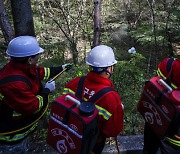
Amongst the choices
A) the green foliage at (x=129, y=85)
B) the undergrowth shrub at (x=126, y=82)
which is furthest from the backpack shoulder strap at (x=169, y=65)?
the undergrowth shrub at (x=126, y=82)

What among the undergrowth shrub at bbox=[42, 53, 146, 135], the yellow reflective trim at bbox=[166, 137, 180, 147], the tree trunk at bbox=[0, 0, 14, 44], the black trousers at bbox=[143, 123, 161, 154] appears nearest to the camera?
the yellow reflective trim at bbox=[166, 137, 180, 147]

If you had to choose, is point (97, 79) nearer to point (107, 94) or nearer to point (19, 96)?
point (107, 94)

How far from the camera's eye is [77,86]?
2.70m

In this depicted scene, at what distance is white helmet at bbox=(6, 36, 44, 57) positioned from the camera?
2604 millimetres

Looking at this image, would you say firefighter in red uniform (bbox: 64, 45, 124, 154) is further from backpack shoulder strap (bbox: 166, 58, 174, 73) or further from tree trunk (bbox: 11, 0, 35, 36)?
tree trunk (bbox: 11, 0, 35, 36)

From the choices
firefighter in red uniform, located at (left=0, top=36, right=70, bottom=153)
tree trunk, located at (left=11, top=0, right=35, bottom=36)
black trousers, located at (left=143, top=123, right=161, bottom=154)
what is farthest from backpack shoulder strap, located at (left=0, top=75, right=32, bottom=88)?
black trousers, located at (left=143, top=123, right=161, bottom=154)

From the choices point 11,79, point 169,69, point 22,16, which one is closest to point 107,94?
point 169,69

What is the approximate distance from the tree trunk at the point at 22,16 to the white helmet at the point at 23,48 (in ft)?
3.21

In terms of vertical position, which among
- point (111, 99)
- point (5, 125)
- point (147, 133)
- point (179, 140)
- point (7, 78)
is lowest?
point (147, 133)

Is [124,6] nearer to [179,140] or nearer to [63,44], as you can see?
[63,44]

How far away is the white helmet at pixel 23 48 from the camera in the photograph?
2.60 metres

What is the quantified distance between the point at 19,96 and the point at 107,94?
2.91 ft

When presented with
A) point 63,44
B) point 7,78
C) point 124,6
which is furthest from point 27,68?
point 124,6

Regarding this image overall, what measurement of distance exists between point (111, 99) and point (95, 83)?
0.25m
